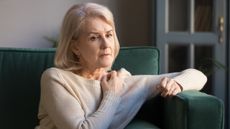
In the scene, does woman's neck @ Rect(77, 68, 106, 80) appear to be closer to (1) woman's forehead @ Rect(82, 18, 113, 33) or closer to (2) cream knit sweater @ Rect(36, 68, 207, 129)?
(2) cream knit sweater @ Rect(36, 68, 207, 129)

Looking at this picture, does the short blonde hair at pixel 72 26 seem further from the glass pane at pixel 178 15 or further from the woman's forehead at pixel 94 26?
the glass pane at pixel 178 15

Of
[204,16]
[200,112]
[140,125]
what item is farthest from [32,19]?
[200,112]

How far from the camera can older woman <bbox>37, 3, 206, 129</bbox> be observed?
151 cm

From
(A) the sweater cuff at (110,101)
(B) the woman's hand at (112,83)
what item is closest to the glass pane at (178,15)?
(B) the woman's hand at (112,83)

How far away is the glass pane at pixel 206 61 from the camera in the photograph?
109 inches

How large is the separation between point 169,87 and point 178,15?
1.28m

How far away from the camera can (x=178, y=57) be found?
A: 287 cm

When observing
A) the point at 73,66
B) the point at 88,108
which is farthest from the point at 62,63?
the point at 88,108

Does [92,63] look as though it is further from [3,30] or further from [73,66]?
[3,30]

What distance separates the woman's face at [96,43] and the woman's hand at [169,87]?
219mm

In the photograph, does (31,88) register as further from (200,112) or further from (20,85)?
(200,112)

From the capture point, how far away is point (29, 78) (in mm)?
1861

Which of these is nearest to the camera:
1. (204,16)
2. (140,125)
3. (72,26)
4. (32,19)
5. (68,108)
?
(68,108)

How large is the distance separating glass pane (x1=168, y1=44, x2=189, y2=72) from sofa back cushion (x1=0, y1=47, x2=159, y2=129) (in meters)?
1.14
